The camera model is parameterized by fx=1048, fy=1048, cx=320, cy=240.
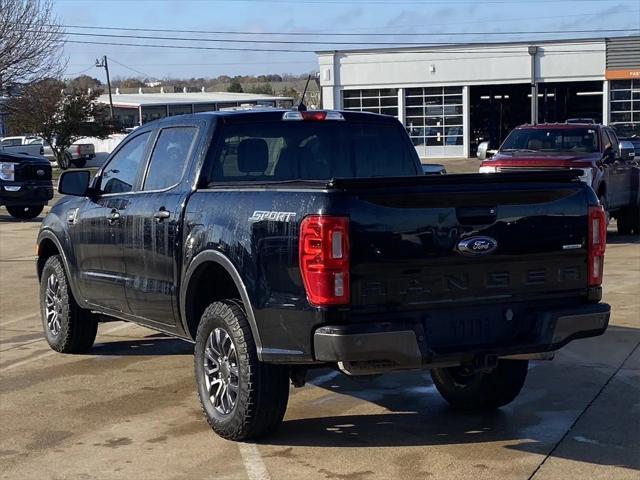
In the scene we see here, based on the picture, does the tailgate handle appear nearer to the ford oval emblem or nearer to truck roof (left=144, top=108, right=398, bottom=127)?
the ford oval emblem

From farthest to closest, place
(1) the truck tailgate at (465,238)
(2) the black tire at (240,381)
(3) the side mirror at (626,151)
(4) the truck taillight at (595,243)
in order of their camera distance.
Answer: (3) the side mirror at (626,151)
(4) the truck taillight at (595,243)
(2) the black tire at (240,381)
(1) the truck tailgate at (465,238)

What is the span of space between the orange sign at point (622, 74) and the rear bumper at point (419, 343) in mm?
49037

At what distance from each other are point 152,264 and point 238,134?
106cm

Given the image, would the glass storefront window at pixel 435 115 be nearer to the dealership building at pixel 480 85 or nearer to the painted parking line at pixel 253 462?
the dealership building at pixel 480 85

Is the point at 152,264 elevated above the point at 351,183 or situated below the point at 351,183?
below

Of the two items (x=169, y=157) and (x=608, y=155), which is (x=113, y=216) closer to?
(x=169, y=157)

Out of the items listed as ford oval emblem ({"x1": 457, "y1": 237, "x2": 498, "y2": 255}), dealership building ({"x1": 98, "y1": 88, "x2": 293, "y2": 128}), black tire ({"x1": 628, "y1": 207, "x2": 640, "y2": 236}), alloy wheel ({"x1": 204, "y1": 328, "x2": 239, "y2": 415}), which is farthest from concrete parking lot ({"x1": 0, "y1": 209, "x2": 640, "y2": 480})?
dealership building ({"x1": 98, "y1": 88, "x2": 293, "y2": 128})

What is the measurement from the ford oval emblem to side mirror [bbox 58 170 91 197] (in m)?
3.65

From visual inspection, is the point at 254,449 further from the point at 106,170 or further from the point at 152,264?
the point at 106,170

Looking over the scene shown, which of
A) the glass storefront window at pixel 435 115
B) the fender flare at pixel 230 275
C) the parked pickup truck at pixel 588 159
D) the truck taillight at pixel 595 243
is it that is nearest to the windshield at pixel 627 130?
the glass storefront window at pixel 435 115

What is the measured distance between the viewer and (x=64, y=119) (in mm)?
55469

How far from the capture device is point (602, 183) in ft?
54.1

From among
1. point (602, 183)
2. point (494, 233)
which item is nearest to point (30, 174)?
point (602, 183)

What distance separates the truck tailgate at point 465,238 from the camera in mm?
5473
